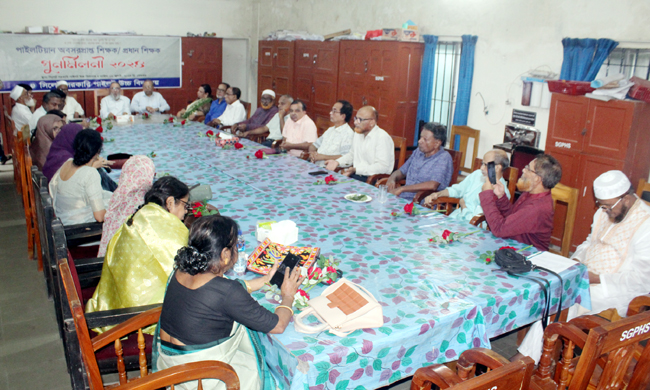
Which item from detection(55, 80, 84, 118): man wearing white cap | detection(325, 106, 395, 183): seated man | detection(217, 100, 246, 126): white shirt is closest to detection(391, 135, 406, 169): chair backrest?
detection(325, 106, 395, 183): seated man

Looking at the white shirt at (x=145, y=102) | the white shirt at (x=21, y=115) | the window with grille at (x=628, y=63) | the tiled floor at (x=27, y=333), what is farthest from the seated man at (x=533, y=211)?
the white shirt at (x=145, y=102)

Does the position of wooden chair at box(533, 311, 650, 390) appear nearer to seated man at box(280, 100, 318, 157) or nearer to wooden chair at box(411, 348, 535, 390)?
wooden chair at box(411, 348, 535, 390)

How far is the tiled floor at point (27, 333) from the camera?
2.68 m

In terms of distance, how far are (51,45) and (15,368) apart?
7.07m

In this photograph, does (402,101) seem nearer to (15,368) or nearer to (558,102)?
(558,102)

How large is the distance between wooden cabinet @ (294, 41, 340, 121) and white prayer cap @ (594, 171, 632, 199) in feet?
17.3

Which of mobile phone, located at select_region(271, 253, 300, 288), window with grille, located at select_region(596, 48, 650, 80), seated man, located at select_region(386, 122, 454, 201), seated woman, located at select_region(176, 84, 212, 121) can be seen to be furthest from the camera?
seated woman, located at select_region(176, 84, 212, 121)

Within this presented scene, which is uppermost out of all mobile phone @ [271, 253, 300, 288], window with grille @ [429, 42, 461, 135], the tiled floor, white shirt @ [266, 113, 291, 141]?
window with grille @ [429, 42, 461, 135]

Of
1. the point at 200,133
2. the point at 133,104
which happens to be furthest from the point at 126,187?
the point at 133,104

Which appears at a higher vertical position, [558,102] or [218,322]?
[558,102]

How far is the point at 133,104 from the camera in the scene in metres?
8.16

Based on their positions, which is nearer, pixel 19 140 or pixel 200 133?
pixel 19 140

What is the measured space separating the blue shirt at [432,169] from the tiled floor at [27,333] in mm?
1422

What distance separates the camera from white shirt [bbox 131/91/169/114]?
26.7 feet
